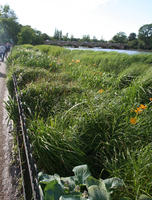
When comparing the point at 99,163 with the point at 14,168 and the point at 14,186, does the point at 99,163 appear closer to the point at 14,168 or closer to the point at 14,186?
the point at 14,186

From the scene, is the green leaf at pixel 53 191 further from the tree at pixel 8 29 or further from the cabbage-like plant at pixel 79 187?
the tree at pixel 8 29

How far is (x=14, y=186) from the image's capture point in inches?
Result: 78.7

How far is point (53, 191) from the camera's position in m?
1.15

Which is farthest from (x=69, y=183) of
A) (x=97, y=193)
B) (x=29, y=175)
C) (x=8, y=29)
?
(x=8, y=29)

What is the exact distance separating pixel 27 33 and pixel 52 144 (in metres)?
44.2

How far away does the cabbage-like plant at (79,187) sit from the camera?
108 centimetres

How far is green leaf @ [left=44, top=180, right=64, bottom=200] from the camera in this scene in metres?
1.12

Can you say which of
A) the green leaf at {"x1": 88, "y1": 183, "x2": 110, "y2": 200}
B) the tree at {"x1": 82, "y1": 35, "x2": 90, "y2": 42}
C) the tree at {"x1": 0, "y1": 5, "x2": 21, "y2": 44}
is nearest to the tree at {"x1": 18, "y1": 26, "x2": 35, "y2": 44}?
the tree at {"x1": 0, "y1": 5, "x2": 21, "y2": 44}

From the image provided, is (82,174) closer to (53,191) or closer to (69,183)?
(69,183)

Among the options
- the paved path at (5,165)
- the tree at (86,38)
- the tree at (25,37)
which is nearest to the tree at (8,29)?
the tree at (25,37)

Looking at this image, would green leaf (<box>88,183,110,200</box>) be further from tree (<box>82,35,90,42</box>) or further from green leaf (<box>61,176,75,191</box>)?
tree (<box>82,35,90,42</box>)

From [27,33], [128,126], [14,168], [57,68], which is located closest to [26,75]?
[57,68]

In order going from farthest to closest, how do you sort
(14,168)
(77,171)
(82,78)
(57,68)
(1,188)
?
(57,68)
(82,78)
(14,168)
(1,188)
(77,171)

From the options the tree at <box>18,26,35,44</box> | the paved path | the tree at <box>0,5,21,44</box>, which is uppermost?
the tree at <box>0,5,21,44</box>
